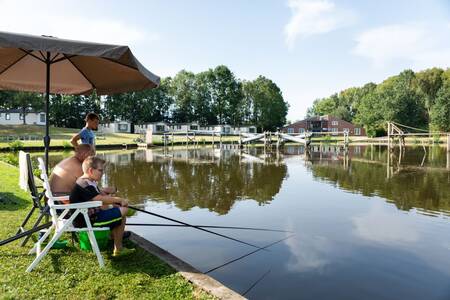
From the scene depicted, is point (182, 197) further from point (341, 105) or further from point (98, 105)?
point (341, 105)

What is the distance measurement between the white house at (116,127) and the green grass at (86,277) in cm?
6286

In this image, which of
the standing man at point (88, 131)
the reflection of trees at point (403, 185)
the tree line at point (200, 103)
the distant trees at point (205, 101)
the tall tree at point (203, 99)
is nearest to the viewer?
the standing man at point (88, 131)

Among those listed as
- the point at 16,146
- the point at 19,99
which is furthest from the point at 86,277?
the point at 19,99

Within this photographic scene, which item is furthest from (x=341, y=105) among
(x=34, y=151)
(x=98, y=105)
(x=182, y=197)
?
(x=182, y=197)

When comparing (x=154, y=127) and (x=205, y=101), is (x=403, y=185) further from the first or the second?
(x=205, y=101)

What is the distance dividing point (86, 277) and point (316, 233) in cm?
449

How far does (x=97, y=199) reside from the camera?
3818 mm

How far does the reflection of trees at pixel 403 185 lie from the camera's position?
9891mm

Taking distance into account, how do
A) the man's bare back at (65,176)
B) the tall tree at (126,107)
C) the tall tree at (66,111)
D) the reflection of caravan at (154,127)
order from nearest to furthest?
the man's bare back at (65,176), the tall tree at (66,111), the tall tree at (126,107), the reflection of caravan at (154,127)

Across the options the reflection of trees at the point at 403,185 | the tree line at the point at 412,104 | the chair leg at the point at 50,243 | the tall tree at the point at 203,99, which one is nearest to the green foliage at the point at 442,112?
the tree line at the point at 412,104

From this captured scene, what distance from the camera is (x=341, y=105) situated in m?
105

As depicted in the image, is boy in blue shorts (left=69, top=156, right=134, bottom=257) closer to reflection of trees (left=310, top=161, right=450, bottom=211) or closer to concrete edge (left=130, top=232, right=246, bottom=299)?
concrete edge (left=130, top=232, right=246, bottom=299)

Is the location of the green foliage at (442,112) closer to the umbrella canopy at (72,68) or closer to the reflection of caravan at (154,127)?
the reflection of caravan at (154,127)

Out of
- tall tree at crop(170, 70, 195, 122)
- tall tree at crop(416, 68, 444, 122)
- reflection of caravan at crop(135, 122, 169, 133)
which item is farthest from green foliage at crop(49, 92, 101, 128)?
tall tree at crop(416, 68, 444, 122)
